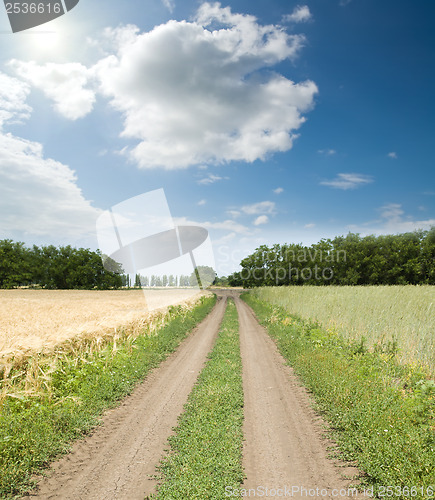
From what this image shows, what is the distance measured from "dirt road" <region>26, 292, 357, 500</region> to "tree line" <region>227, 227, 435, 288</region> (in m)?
61.5

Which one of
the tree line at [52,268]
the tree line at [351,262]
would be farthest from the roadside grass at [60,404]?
the tree line at [52,268]

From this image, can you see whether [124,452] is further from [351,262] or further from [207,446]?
[351,262]

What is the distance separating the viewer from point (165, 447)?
547 centimetres

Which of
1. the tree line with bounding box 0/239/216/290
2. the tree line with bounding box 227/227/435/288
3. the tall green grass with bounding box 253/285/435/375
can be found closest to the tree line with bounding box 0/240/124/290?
the tree line with bounding box 0/239/216/290

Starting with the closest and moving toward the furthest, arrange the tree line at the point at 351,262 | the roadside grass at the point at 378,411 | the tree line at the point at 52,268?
the roadside grass at the point at 378,411
the tree line at the point at 351,262
the tree line at the point at 52,268

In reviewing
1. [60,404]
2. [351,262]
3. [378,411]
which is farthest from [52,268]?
[378,411]

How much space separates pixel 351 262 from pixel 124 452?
234 feet

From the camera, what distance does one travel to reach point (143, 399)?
7828mm

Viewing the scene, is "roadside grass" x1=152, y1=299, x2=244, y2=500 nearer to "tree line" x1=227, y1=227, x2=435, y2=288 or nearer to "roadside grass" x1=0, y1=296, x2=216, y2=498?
"roadside grass" x1=0, y1=296, x2=216, y2=498

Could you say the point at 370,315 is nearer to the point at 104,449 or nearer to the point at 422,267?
the point at 104,449

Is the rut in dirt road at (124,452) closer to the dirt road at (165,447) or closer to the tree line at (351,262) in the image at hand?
the dirt road at (165,447)

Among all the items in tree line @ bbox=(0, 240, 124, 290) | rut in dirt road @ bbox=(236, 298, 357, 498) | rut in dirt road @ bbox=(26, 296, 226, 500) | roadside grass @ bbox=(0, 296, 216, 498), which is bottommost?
rut in dirt road @ bbox=(236, 298, 357, 498)

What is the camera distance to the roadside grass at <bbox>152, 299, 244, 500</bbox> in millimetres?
4287

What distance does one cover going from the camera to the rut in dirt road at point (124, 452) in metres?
4.39
